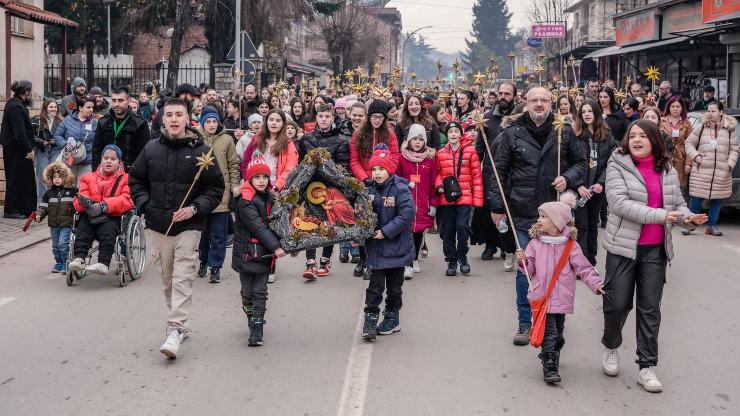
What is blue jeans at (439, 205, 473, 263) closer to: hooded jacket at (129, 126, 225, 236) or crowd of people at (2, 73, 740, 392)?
crowd of people at (2, 73, 740, 392)

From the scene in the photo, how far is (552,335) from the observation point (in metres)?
6.37

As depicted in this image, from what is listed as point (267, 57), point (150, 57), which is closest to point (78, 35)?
point (267, 57)

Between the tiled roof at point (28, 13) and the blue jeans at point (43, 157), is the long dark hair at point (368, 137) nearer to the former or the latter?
the blue jeans at point (43, 157)

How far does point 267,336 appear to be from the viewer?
300 inches

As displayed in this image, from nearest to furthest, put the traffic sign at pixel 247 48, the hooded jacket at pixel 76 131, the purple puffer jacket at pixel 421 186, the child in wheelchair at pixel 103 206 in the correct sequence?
the child in wheelchair at pixel 103 206 → the purple puffer jacket at pixel 421 186 → the hooded jacket at pixel 76 131 → the traffic sign at pixel 247 48

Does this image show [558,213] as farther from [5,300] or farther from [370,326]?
[5,300]

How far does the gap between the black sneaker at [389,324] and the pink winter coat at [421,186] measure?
262 centimetres

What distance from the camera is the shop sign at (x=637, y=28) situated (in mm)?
34594

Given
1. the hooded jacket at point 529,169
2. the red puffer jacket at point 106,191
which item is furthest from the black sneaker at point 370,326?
the red puffer jacket at point 106,191

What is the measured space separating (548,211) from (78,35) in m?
39.8

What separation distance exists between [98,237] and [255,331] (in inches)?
128

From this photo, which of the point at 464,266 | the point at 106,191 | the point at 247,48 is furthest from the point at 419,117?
the point at 247,48

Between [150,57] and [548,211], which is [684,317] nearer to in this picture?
[548,211]

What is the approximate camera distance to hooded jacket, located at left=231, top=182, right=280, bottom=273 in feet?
23.8
